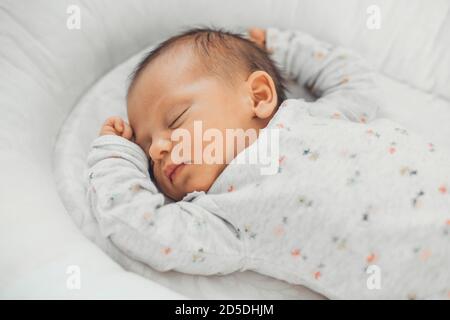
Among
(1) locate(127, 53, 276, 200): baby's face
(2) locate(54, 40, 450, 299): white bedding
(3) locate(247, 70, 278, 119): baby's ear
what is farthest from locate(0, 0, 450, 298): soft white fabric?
(3) locate(247, 70, 278, 119): baby's ear

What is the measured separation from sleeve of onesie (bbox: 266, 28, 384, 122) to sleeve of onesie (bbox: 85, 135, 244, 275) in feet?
1.40

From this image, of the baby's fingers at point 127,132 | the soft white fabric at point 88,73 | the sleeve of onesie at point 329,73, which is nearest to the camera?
the soft white fabric at point 88,73

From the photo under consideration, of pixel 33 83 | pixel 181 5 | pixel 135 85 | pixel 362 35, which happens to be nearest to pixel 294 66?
pixel 362 35

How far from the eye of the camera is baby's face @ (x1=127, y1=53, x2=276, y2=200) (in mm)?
1147

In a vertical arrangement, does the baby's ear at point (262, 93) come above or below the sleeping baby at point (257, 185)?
above

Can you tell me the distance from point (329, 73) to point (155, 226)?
2.15 ft

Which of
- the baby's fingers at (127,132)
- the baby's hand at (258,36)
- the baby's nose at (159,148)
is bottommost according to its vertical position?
the baby's fingers at (127,132)

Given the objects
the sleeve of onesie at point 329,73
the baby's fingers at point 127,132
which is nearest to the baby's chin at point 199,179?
the baby's fingers at point 127,132

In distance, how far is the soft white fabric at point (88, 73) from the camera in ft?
3.31

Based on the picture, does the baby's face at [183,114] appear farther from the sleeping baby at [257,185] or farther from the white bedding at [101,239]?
the white bedding at [101,239]

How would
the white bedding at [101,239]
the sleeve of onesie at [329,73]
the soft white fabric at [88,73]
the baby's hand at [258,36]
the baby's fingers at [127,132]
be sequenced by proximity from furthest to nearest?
the baby's hand at [258,36] → the sleeve of onesie at [329,73] → the baby's fingers at [127,132] → the white bedding at [101,239] → the soft white fabric at [88,73]

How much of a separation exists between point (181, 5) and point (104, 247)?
2.44 ft
